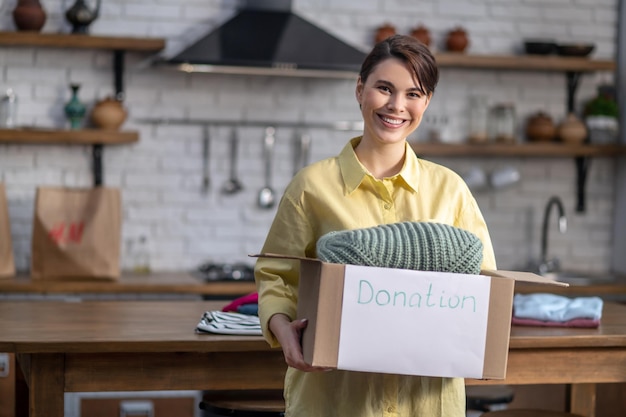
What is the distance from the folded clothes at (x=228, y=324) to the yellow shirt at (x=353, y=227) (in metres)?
0.70

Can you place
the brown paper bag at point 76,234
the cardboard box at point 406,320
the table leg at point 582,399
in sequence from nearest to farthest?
the cardboard box at point 406,320 < the table leg at point 582,399 < the brown paper bag at point 76,234

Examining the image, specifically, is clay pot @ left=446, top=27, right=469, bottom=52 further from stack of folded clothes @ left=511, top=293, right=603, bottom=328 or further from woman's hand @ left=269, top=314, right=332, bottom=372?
woman's hand @ left=269, top=314, right=332, bottom=372

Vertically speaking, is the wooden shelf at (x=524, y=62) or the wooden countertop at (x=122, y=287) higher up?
the wooden shelf at (x=524, y=62)

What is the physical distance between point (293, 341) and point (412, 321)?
0.21m

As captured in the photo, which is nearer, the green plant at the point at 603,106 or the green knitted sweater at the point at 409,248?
the green knitted sweater at the point at 409,248

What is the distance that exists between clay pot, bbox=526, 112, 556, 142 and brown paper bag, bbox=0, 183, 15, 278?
2592 mm

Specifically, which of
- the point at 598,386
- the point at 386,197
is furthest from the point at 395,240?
the point at 598,386

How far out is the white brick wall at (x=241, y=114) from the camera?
468 cm

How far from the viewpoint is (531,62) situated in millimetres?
4906

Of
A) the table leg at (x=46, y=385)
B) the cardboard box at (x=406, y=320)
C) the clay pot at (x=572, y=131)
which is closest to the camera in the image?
the cardboard box at (x=406, y=320)

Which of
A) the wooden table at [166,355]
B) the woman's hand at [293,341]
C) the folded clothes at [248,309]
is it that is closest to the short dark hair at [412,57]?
the woman's hand at [293,341]

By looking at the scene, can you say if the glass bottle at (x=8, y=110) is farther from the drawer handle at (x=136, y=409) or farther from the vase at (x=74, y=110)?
the drawer handle at (x=136, y=409)

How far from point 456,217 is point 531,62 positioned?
325 cm

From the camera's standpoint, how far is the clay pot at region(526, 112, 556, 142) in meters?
5.04
